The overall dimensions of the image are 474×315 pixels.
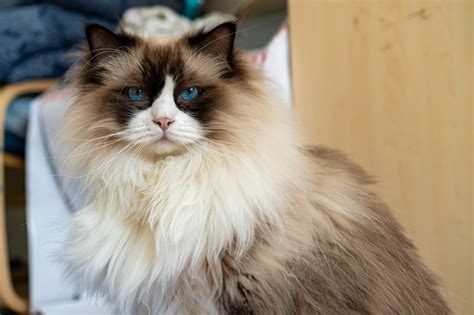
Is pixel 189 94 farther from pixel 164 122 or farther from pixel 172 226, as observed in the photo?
pixel 172 226

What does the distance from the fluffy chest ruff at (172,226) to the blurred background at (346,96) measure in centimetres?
19

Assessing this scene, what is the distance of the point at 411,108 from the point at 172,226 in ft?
2.32

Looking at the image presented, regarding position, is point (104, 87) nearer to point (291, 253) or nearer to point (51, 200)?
point (291, 253)

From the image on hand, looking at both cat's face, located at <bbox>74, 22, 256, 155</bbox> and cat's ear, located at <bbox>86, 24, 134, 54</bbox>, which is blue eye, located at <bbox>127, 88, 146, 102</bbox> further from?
cat's ear, located at <bbox>86, 24, 134, 54</bbox>

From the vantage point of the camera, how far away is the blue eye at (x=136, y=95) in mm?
983

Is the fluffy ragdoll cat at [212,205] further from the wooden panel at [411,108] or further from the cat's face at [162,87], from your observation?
the wooden panel at [411,108]

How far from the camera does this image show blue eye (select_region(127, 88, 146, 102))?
38.7 inches

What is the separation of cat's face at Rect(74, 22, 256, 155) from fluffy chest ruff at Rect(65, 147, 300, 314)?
0.06 m

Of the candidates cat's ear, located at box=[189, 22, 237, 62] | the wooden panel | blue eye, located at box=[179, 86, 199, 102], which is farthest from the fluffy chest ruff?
the wooden panel

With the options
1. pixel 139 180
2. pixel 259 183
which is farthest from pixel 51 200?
pixel 259 183

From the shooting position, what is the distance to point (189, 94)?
0.98m

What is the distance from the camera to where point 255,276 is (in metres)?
0.89

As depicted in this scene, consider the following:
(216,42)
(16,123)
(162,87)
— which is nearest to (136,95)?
(162,87)

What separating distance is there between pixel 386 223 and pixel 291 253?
0.74 ft
